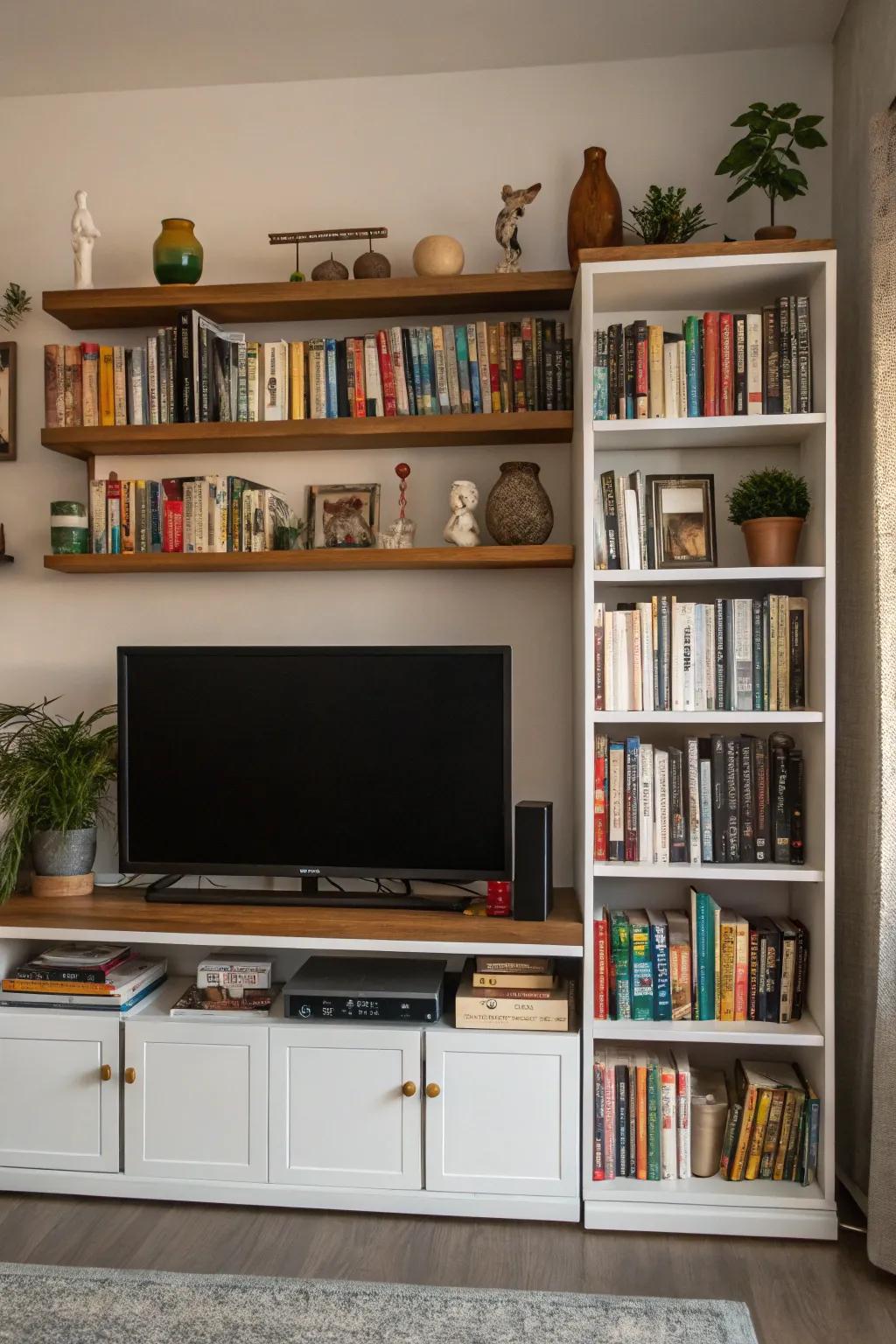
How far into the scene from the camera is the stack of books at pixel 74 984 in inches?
100

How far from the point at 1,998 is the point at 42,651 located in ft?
3.06

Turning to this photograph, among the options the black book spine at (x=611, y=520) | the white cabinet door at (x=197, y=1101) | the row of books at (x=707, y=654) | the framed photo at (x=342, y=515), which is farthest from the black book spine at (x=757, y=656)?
the white cabinet door at (x=197, y=1101)

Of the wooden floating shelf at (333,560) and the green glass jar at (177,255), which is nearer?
the wooden floating shelf at (333,560)

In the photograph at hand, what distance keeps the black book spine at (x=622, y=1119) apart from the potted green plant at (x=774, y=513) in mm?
1201

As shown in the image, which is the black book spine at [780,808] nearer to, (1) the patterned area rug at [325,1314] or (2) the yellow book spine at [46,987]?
(1) the patterned area rug at [325,1314]

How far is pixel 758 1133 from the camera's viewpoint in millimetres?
2361

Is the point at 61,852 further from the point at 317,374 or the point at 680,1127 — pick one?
the point at 680,1127

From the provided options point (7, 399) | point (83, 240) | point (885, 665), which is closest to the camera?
point (885, 665)

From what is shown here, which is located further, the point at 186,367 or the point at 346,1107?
the point at 186,367

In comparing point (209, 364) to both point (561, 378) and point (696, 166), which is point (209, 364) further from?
point (696, 166)

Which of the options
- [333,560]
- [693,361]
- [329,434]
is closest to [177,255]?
[329,434]

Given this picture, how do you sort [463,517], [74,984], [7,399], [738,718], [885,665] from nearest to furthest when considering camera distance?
[885,665] < [738,718] < [74,984] < [463,517] < [7,399]

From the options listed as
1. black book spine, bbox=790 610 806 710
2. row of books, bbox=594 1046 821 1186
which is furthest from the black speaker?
black book spine, bbox=790 610 806 710

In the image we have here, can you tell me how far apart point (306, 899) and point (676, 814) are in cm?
92
